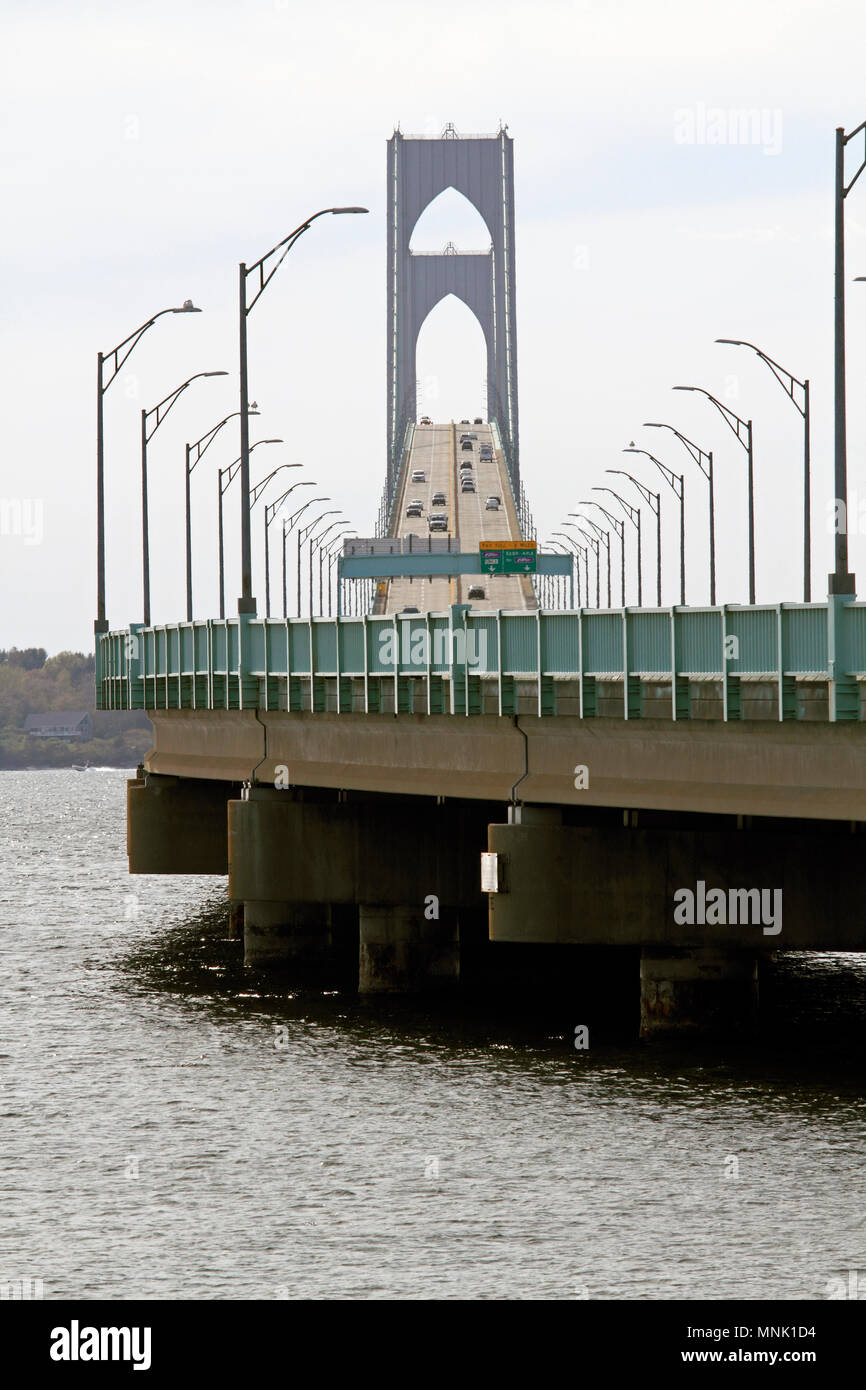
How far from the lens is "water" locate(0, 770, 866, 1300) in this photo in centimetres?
2642

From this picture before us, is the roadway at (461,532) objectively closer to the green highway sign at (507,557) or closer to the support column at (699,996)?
the green highway sign at (507,557)

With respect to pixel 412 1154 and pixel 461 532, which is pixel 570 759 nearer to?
pixel 412 1154

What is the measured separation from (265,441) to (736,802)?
158 ft

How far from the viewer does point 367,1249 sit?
89.8ft

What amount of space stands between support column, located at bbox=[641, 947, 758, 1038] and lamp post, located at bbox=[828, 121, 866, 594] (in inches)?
417

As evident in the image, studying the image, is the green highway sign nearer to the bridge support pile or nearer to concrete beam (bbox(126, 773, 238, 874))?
the bridge support pile

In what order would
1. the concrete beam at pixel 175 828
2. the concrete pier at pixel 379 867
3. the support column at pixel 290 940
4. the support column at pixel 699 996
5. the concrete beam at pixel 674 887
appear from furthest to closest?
1. the concrete beam at pixel 175 828
2. the support column at pixel 290 940
3. the concrete pier at pixel 379 867
4. the support column at pixel 699 996
5. the concrete beam at pixel 674 887

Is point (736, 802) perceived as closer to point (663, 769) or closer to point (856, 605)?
point (663, 769)

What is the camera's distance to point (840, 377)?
113 ft

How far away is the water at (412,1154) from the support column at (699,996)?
2.75ft

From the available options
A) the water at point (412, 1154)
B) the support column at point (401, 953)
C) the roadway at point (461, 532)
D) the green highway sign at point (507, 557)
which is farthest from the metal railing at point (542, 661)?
the green highway sign at point (507, 557)

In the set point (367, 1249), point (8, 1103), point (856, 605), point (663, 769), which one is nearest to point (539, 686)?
point (663, 769)

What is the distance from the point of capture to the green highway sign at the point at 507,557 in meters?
130
